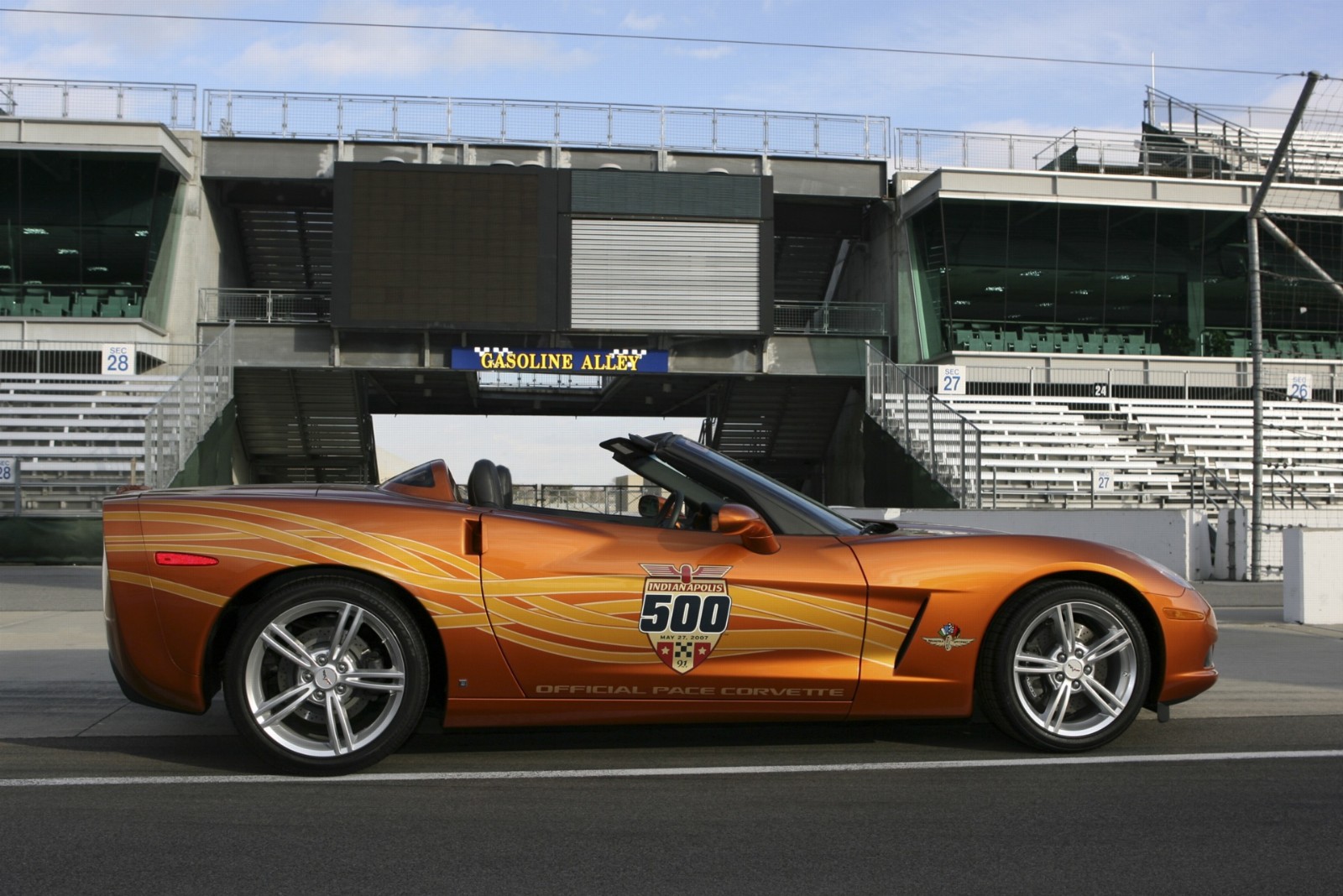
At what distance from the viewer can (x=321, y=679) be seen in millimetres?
4320

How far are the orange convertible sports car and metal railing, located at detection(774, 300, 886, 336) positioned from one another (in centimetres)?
2574

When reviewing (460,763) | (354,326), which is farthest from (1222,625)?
(354,326)

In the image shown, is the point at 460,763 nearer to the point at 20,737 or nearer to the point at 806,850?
the point at 806,850

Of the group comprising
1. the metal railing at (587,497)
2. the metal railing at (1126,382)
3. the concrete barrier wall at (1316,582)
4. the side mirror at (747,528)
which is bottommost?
the concrete barrier wall at (1316,582)

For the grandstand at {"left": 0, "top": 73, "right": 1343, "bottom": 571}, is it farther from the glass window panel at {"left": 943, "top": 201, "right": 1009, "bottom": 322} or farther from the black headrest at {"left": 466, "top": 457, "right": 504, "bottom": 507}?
the black headrest at {"left": 466, "top": 457, "right": 504, "bottom": 507}

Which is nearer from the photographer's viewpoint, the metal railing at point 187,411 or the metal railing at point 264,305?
the metal railing at point 187,411

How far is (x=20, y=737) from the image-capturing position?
16.8ft

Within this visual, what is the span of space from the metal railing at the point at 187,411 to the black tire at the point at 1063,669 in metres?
16.5

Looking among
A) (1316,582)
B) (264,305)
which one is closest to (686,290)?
(264,305)

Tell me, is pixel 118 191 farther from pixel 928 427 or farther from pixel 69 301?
pixel 928 427

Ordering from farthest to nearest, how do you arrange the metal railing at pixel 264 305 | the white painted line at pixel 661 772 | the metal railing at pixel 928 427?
the metal railing at pixel 264 305
the metal railing at pixel 928 427
the white painted line at pixel 661 772

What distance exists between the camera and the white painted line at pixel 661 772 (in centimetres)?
430

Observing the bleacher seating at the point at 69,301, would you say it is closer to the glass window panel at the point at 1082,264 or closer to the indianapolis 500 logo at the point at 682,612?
the glass window panel at the point at 1082,264

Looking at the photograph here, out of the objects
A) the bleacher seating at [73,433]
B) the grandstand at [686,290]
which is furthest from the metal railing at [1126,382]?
the bleacher seating at [73,433]
